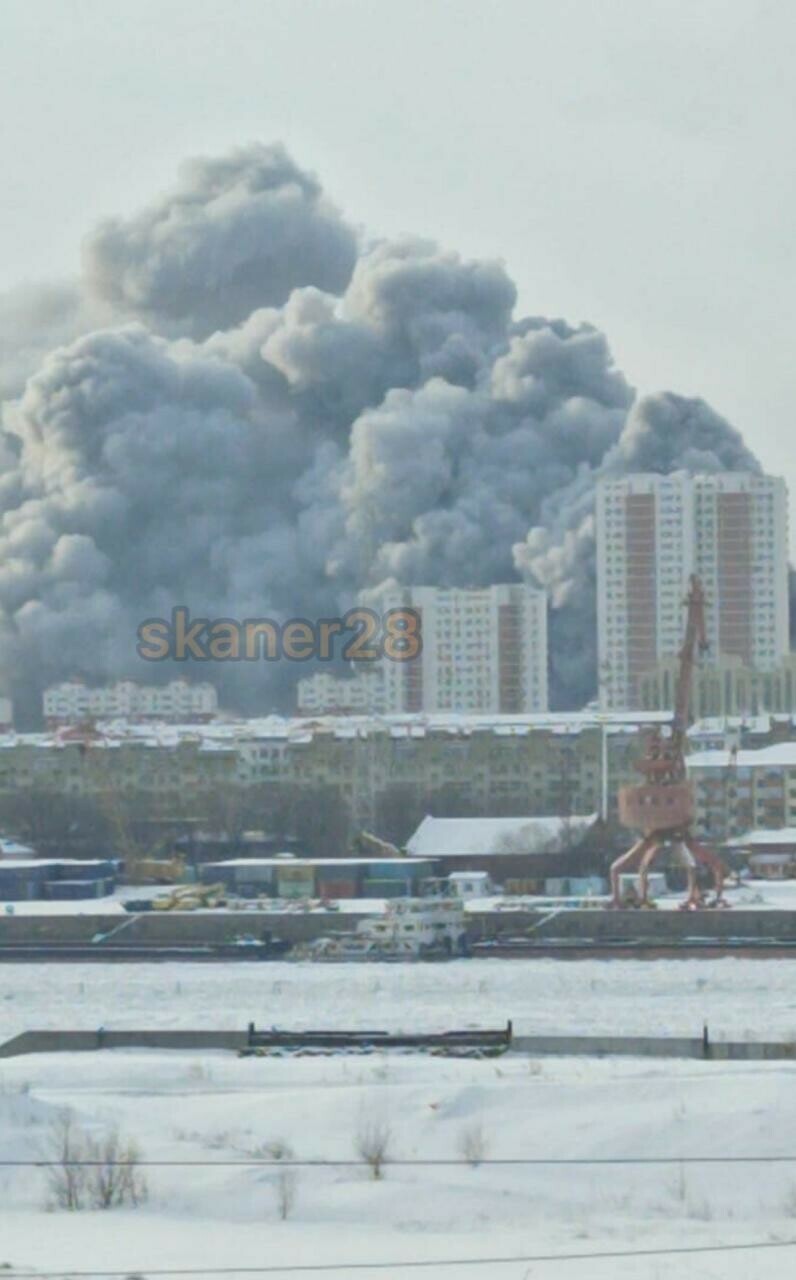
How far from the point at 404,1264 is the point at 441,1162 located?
1.74 m

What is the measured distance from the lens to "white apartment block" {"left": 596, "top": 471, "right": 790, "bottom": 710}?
158 feet

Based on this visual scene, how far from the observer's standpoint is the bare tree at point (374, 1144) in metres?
8.67

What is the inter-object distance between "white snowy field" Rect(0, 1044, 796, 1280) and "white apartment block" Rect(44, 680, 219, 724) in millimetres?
36875

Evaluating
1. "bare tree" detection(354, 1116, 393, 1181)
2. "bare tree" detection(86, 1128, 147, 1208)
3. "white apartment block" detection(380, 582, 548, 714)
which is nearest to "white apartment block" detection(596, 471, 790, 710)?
"white apartment block" detection(380, 582, 548, 714)

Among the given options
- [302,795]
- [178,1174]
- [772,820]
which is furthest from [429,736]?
[178,1174]

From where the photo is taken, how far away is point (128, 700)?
4862 centimetres

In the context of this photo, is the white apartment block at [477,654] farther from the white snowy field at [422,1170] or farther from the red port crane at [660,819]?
the white snowy field at [422,1170]

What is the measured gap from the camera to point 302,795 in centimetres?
3522

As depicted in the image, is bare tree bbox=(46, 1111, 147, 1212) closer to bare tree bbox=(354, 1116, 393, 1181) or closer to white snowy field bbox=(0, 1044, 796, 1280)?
white snowy field bbox=(0, 1044, 796, 1280)

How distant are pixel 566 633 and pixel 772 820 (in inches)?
688

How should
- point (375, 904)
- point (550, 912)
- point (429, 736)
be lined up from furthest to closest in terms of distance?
point (429, 736)
point (375, 904)
point (550, 912)

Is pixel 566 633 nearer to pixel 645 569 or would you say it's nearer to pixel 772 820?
pixel 645 569

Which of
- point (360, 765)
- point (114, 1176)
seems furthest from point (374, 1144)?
point (360, 765)

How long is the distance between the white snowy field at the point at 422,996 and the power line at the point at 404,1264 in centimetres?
539
